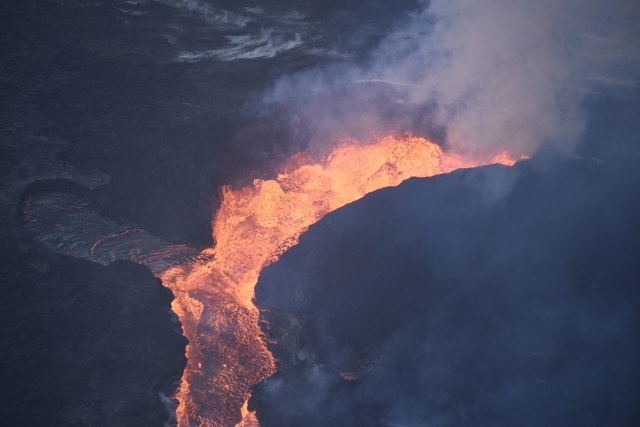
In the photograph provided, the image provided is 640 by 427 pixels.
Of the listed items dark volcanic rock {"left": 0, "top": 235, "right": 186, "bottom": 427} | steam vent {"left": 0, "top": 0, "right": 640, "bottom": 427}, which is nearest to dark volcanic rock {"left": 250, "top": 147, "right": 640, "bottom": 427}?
steam vent {"left": 0, "top": 0, "right": 640, "bottom": 427}

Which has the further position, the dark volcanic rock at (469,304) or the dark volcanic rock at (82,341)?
the dark volcanic rock at (469,304)

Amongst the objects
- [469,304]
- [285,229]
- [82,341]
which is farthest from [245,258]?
[469,304]

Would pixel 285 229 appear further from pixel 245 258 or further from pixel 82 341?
pixel 82 341

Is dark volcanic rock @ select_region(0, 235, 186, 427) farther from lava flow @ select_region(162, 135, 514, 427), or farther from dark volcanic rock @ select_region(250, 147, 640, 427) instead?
dark volcanic rock @ select_region(250, 147, 640, 427)

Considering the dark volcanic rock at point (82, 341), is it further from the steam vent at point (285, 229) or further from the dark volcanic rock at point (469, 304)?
the dark volcanic rock at point (469, 304)

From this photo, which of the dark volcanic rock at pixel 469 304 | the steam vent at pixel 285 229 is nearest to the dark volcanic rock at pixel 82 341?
the steam vent at pixel 285 229

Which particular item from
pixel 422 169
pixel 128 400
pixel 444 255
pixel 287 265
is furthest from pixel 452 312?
pixel 128 400
